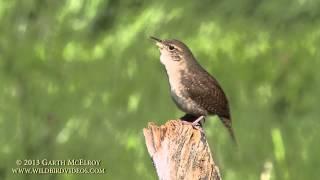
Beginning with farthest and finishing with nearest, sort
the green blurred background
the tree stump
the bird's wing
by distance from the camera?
1. the green blurred background
2. the bird's wing
3. the tree stump

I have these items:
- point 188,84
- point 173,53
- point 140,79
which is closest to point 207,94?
point 188,84

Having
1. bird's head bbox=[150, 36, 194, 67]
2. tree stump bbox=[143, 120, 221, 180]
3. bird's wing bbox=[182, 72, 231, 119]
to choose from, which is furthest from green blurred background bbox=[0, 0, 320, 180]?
tree stump bbox=[143, 120, 221, 180]

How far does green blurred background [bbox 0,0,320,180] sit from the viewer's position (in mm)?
7262

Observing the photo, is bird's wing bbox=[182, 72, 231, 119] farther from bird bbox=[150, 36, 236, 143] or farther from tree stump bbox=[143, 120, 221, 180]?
tree stump bbox=[143, 120, 221, 180]

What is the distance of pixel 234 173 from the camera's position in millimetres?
7168

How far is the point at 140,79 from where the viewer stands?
7.73 m

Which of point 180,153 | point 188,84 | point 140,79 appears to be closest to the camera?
Answer: point 180,153

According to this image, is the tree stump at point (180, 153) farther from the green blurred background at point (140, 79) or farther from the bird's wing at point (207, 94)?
the green blurred background at point (140, 79)

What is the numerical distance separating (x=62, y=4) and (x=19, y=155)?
1350 mm

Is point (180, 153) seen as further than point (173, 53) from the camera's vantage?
No

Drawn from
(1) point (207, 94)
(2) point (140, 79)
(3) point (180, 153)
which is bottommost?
(3) point (180, 153)

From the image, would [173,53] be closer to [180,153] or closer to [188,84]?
[188,84]

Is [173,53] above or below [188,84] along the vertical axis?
above

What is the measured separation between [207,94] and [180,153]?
1017mm
